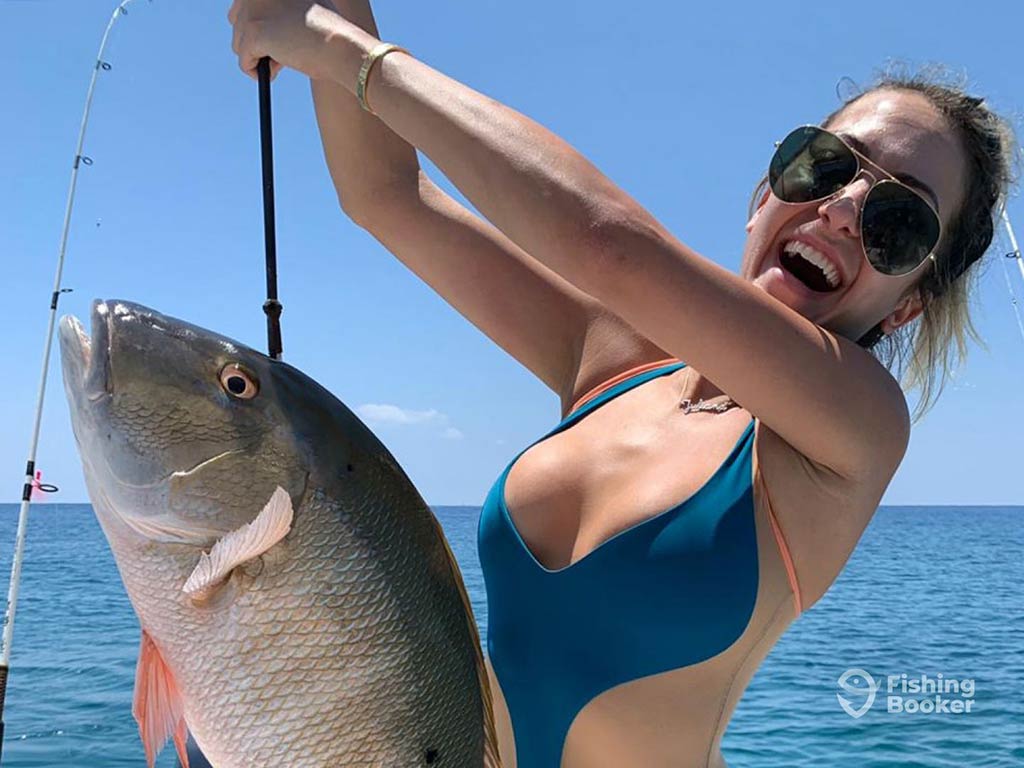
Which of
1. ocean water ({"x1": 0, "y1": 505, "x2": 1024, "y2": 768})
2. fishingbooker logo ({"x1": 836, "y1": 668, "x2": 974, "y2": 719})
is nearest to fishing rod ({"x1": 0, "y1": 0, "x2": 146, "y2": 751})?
ocean water ({"x1": 0, "y1": 505, "x2": 1024, "y2": 768})

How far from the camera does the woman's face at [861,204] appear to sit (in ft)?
6.66

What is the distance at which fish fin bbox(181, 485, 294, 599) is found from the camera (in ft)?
4.12

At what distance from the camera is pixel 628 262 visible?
1.52 metres

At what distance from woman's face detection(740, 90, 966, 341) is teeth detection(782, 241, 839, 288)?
1 cm

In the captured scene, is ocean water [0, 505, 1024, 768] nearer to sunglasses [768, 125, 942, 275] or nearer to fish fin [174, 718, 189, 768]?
fish fin [174, 718, 189, 768]

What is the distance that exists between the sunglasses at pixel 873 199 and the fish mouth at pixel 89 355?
1.41 m

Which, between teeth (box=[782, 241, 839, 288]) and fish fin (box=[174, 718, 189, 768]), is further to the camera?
teeth (box=[782, 241, 839, 288])

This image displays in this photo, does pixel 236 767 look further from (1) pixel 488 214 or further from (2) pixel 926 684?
(2) pixel 926 684

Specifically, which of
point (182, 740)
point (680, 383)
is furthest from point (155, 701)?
point (680, 383)

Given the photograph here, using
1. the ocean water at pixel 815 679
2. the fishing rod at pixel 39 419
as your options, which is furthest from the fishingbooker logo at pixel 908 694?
the fishing rod at pixel 39 419

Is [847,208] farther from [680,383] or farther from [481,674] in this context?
[481,674]

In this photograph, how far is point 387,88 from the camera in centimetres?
163

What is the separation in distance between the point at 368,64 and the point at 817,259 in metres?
1.00

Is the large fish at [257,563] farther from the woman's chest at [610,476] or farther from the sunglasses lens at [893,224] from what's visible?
the sunglasses lens at [893,224]
